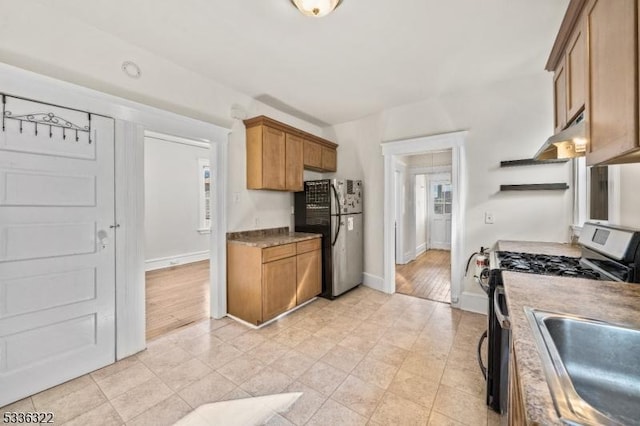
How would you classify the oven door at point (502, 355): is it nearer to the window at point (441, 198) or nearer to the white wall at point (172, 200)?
the white wall at point (172, 200)

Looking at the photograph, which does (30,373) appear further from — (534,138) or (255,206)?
(534,138)

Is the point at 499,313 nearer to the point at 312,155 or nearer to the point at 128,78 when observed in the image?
the point at 312,155

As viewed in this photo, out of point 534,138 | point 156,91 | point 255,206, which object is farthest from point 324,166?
point 534,138

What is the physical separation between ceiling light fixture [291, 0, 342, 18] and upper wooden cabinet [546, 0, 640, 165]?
1338mm

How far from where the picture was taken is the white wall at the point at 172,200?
4891mm

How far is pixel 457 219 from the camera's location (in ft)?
10.5

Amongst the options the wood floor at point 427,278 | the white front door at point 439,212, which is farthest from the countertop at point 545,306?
the white front door at point 439,212

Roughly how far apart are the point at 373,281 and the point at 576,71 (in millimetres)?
3162

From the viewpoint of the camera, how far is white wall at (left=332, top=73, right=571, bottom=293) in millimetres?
2738

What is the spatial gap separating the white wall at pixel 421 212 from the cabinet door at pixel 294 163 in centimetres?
368

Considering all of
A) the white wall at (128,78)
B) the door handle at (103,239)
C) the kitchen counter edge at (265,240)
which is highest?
the white wall at (128,78)

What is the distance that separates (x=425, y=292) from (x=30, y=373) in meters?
4.05

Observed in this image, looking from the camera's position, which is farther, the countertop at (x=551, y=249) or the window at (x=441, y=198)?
the window at (x=441, y=198)

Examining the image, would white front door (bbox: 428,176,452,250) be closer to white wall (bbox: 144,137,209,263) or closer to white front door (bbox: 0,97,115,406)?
white wall (bbox: 144,137,209,263)
